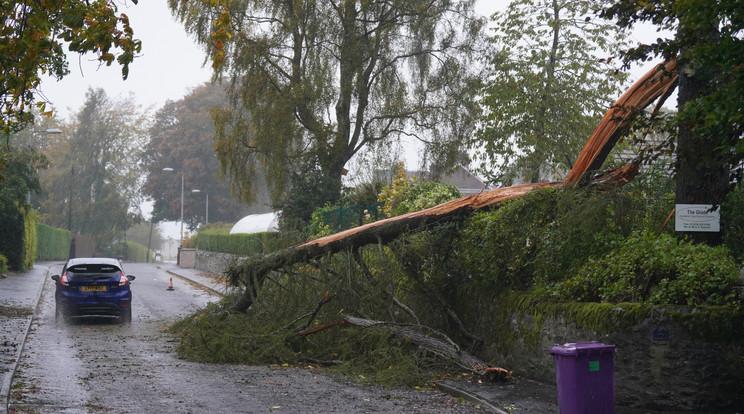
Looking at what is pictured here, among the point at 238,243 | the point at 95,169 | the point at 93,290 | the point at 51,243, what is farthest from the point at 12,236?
the point at 95,169

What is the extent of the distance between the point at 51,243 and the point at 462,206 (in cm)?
5899

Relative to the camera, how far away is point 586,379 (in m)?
10.5

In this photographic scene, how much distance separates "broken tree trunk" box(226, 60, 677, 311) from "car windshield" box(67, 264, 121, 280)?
20.3ft

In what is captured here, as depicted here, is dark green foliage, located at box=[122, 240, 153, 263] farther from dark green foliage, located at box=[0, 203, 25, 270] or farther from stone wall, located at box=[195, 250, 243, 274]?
dark green foliage, located at box=[0, 203, 25, 270]

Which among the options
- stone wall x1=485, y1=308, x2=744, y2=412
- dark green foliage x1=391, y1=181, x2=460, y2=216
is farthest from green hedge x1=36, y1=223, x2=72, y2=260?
stone wall x1=485, y1=308, x2=744, y2=412

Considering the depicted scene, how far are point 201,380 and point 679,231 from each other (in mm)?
7093

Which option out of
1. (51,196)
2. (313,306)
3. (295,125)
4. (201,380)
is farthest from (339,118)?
(51,196)

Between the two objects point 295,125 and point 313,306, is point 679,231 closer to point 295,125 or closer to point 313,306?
point 313,306

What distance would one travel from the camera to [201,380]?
46.3ft

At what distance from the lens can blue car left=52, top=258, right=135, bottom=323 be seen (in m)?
23.4

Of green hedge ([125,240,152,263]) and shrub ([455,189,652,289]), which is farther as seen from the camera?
green hedge ([125,240,152,263])

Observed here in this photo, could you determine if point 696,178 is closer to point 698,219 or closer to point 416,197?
point 698,219

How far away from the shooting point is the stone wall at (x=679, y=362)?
11625mm

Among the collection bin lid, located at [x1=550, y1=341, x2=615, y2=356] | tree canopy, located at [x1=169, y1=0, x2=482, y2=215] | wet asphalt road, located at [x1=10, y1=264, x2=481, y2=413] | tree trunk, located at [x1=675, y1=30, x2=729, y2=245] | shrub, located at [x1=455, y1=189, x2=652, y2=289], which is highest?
tree canopy, located at [x1=169, y1=0, x2=482, y2=215]
